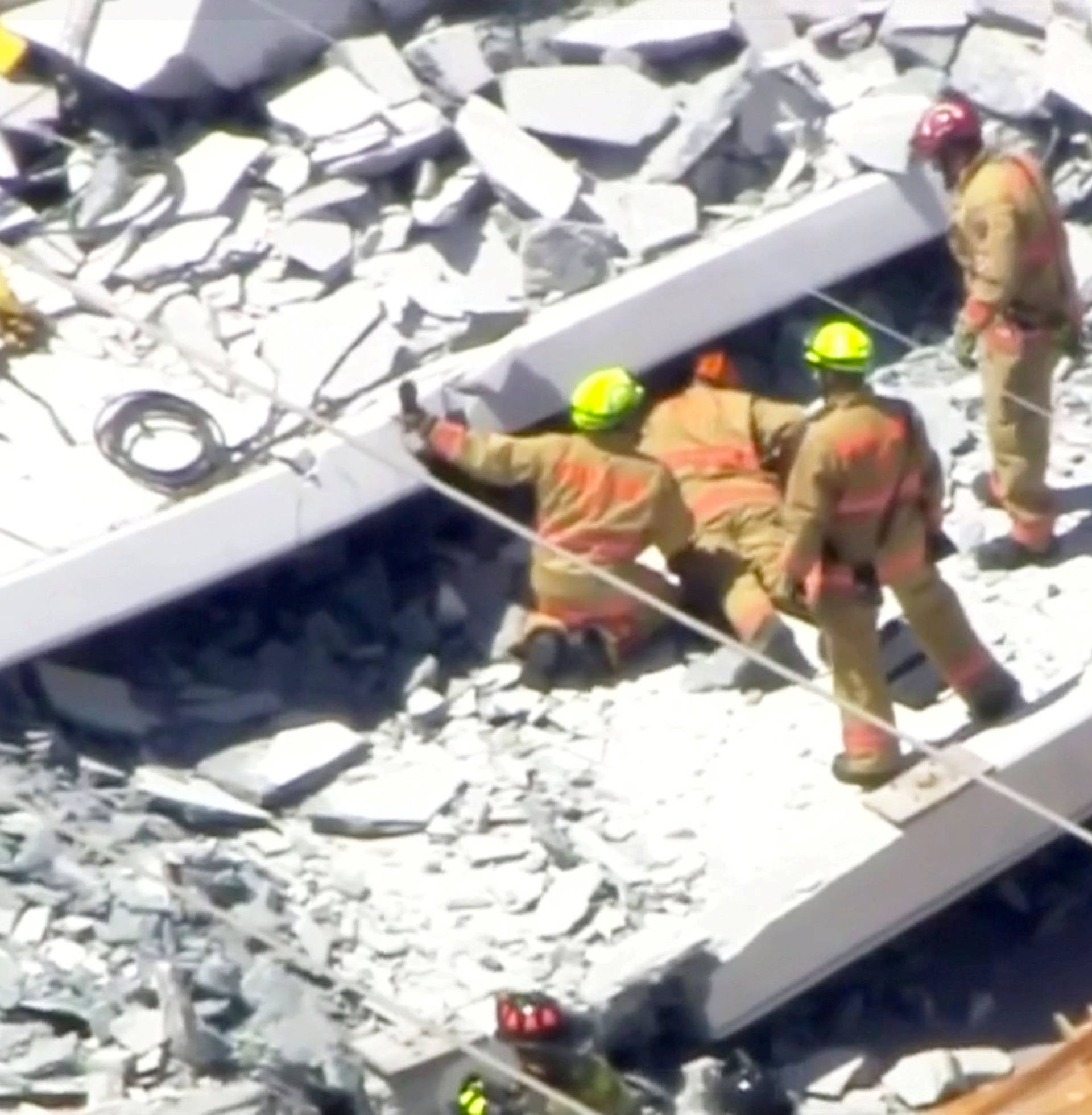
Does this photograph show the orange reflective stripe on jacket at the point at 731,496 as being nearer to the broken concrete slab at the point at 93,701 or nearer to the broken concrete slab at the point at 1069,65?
the broken concrete slab at the point at 93,701

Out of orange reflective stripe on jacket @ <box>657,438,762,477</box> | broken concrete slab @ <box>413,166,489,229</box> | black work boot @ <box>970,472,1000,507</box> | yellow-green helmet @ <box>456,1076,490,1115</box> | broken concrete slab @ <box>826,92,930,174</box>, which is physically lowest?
yellow-green helmet @ <box>456,1076,490,1115</box>

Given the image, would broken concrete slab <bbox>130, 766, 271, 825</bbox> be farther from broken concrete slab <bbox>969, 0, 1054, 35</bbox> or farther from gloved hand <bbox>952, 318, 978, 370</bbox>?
broken concrete slab <bbox>969, 0, 1054, 35</bbox>

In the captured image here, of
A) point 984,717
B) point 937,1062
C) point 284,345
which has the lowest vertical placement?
point 937,1062

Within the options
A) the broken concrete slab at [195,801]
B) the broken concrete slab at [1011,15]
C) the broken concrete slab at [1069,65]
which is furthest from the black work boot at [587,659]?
the broken concrete slab at [1011,15]

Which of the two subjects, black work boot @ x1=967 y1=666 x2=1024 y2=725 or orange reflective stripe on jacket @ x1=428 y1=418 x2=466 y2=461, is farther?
orange reflective stripe on jacket @ x1=428 y1=418 x2=466 y2=461

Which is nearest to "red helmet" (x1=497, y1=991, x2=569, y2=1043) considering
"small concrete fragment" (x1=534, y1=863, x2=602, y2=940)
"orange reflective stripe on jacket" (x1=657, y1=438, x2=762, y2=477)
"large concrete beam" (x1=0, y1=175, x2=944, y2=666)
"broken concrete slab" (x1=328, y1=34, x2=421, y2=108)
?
"small concrete fragment" (x1=534, y1=863, x2=602, y2=940)

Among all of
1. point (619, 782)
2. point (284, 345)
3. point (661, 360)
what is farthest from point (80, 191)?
point (619, 782)

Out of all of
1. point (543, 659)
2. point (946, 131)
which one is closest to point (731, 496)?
point (543, 659)

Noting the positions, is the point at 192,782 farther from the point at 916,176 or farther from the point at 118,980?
the point at 916,176
